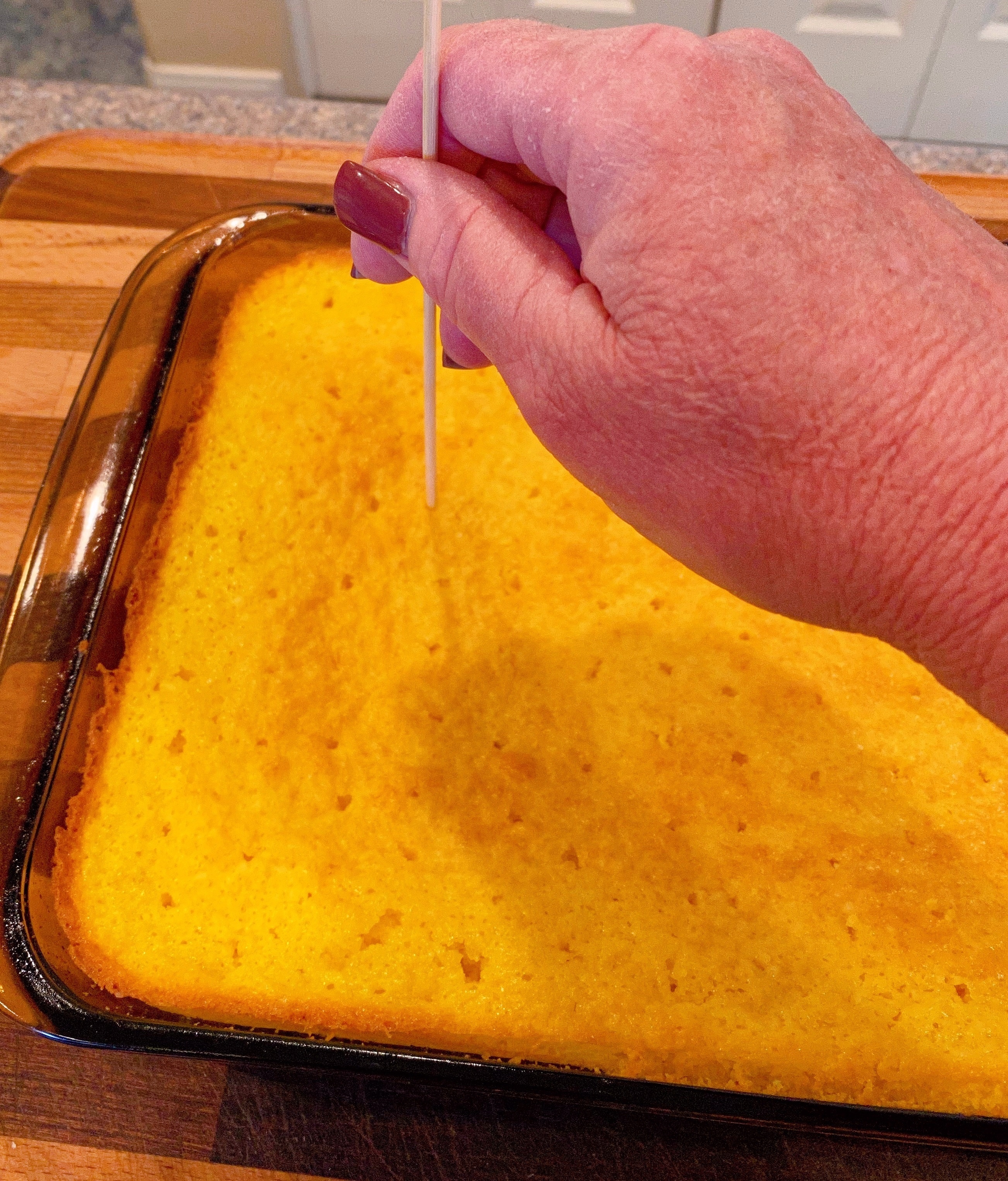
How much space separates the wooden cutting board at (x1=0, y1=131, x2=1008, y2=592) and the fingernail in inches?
23.2

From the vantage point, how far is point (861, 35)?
186cm

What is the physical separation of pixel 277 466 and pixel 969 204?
103 cm

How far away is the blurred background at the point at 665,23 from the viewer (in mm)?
1844

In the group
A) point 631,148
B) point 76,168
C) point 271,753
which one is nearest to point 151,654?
point 271,753

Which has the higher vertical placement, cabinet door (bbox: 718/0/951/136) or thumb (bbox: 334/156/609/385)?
thumb (bbox: 334/156/609/385)

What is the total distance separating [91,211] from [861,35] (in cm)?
150

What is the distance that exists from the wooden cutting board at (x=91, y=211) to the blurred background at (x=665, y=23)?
0.62 metres

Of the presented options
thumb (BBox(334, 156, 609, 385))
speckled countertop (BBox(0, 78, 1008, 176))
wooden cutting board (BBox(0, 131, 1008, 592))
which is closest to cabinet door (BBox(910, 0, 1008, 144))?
speckled countertop (BBox(0, 78, 1008, 176))

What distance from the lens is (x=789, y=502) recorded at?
60 centimetres

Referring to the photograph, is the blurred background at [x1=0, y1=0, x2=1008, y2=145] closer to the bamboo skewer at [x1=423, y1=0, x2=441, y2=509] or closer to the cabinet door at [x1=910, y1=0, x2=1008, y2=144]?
the cabinet door at [x1=910, y1=0, x2=1008, y2=144]

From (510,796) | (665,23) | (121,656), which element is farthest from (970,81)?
(121,656)

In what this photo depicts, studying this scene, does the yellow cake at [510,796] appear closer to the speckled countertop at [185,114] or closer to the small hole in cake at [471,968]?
the small hole in cake at [471,968]

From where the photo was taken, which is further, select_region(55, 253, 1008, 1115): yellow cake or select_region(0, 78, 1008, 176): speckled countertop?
select_region(0, 78, 1008, 176): speckled countertop

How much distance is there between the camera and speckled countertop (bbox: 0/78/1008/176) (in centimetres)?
170
